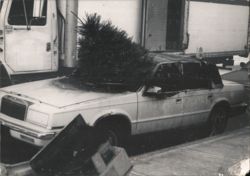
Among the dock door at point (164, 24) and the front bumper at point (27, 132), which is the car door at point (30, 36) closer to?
the front bumper at point (27, 132)

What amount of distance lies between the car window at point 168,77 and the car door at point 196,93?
5.7 inches

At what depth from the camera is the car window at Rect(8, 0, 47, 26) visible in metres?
8.41

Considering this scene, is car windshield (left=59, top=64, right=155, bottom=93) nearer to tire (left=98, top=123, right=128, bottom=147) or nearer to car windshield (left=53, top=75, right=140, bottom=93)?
car windshield (left=53, top=75, right=140, bottom=93)

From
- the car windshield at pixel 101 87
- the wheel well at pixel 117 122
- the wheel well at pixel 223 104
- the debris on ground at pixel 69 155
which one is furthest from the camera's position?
the wheel well at pixel 223 104

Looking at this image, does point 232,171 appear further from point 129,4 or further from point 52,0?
point 129,4

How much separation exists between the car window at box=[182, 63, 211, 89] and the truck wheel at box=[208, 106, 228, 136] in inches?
20.4

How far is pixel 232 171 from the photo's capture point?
17.3 feet

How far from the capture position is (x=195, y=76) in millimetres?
7855

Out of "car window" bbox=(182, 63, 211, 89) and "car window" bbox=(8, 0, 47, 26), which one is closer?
"car window" bbox=(182, 63, 211, 89)

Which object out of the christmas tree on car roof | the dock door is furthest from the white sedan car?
the dock door

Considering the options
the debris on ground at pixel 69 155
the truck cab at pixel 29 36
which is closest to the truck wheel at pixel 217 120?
the truck cab at pixel 29 36

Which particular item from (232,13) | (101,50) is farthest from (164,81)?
(232,13)

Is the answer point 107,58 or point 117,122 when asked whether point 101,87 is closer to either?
point 107,58

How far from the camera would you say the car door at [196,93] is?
7.67 meters
